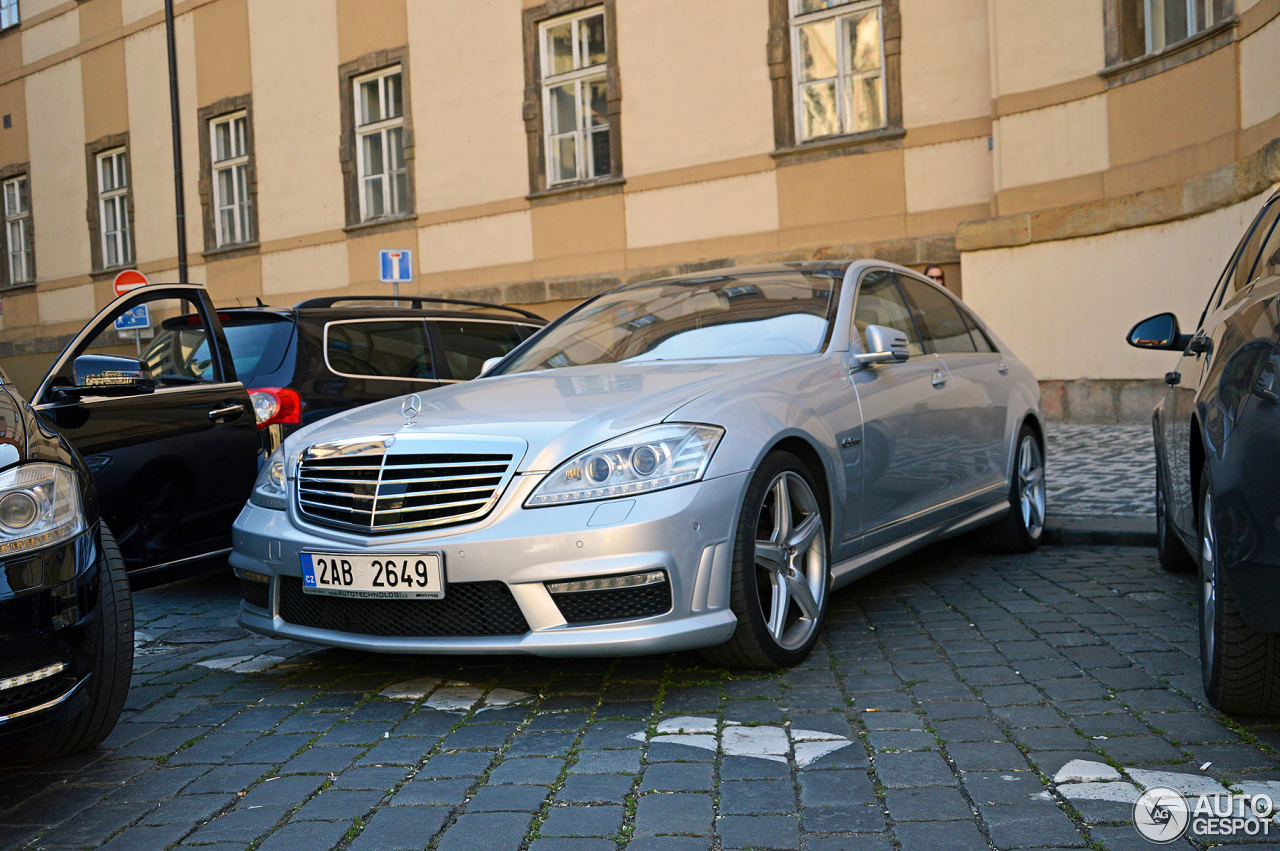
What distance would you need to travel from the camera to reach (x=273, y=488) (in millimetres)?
4090

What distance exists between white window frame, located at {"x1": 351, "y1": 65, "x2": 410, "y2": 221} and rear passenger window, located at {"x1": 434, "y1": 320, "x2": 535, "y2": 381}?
11272 millimetres

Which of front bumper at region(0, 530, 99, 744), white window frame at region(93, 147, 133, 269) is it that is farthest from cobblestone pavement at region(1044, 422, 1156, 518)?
white window frame at region(93, 147, 133, 269)

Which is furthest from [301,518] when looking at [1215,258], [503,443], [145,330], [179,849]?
[145,330]

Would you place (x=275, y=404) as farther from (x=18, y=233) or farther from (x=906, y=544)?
(x=18, y=233)

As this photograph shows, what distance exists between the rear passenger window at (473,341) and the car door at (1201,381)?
415cm

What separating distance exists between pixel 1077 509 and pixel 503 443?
4535mm

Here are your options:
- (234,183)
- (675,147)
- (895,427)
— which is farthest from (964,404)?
(234,183)

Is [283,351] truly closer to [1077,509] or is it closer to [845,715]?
[845,715]

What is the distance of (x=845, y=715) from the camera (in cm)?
338

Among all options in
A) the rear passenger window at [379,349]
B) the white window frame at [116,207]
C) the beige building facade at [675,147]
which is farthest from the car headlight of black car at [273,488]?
the white window frame at [116,207]

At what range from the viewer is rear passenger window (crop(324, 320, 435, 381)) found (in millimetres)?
6395

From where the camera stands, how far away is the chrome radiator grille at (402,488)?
357 cm

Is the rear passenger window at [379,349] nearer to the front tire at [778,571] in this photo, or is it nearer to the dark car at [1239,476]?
the front tire at [778,571]

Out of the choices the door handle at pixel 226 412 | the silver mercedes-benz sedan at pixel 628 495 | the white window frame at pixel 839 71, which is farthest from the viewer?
the white window frame at pixel 839 71
